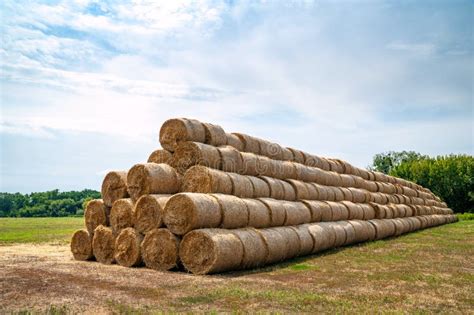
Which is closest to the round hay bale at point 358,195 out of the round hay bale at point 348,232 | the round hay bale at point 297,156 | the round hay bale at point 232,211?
the round hay bale at point 297,156

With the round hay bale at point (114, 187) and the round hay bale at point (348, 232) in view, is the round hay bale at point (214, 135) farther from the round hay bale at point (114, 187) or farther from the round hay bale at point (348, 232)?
the round hay bale at point (348, 232)

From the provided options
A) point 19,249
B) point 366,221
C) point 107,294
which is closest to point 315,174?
point 366,221

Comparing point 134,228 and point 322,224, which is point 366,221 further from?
point 134,228

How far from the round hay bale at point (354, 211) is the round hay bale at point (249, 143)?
4995 millimetres

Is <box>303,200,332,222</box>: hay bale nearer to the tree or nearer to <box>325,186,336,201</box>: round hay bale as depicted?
<box>325,186,336,201</box>: round hay bale

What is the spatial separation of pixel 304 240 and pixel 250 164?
282cm

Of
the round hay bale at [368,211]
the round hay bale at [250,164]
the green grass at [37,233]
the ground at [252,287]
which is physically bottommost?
the ground at [252,287]

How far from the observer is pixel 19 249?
14.5m

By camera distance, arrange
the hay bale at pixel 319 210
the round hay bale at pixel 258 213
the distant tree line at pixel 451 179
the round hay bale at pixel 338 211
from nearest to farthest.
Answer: the round hay bale at pixel 258 213 → the hay bale at pixel 319 210 → the round hay bale at pixel 338 211 → the distant tree line at pixel 451 179

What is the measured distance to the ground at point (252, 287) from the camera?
707cm

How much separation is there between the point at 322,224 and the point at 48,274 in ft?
29.7

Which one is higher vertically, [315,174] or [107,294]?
[315,174]

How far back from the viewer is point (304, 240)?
532 inches

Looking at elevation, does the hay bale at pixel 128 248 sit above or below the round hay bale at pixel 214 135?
below
